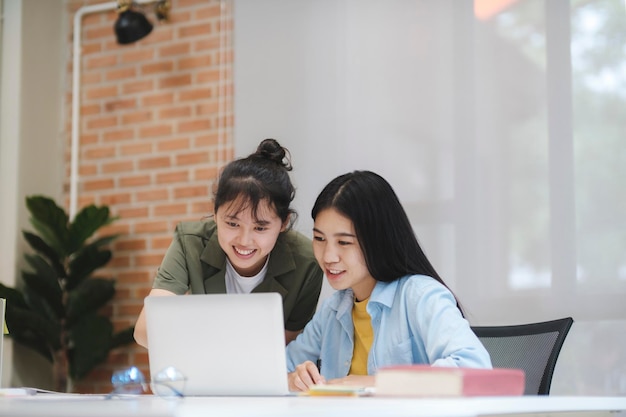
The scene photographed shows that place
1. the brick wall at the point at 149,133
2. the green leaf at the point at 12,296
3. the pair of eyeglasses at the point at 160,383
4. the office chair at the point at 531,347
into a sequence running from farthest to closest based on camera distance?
the brick wall at the point at 149,133 → the green leaf at the point at 12,296 → the office chair at the point at 531,347 → the pair of eyeglasses at the point at 160,383

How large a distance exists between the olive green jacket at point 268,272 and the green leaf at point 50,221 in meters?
1.56

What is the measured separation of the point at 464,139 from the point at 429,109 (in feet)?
0.67

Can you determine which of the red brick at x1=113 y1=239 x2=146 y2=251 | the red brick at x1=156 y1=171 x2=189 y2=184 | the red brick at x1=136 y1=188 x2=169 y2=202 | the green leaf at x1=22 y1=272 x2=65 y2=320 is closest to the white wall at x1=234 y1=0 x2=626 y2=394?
the red brick at x1=156 y1=171 x2=189 y2=184

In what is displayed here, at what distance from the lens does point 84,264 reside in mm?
4141

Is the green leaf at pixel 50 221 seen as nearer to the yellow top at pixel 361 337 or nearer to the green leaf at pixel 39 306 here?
the green leaf at pixel 39 306

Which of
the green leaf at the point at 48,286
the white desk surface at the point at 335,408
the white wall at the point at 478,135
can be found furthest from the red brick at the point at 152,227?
the white desk surface at the point at 335,408

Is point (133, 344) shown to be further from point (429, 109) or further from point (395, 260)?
point (395, 260)

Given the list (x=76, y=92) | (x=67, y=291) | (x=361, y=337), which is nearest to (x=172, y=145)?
(x=76, y=92)

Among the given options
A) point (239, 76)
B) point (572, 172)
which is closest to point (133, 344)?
point (239, 76)

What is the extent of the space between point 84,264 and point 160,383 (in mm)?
2680

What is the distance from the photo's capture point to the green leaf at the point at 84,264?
4.14m

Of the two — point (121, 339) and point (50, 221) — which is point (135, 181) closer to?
point (50, 221)

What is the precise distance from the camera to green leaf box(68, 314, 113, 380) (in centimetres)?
406

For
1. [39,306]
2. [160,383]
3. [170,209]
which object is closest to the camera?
[160,383]
